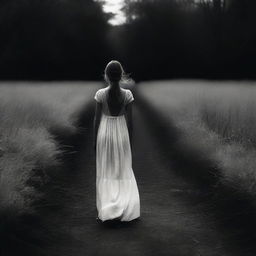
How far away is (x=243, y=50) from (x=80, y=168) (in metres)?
10.0

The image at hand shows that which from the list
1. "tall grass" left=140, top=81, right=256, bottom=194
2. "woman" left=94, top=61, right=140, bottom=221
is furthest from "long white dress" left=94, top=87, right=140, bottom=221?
"tall grass" left=140, top=81, right=256, bottom=194

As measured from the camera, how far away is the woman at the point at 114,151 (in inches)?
227

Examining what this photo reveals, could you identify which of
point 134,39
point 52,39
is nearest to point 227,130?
point 52,39

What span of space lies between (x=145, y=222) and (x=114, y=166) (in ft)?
2.68

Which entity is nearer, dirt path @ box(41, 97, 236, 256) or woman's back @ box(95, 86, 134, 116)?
dirt path @ box(41, 97, 236, 256)

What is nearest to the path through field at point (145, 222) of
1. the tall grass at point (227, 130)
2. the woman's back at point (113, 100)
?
the tall grass at point (227, 130)

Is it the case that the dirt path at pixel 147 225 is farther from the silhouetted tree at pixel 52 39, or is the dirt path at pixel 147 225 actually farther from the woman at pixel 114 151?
the silhouetted tree at pixel 52 39

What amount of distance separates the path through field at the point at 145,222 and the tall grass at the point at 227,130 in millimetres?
528

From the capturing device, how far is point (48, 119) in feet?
38.4

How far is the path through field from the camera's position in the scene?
4.86 meters

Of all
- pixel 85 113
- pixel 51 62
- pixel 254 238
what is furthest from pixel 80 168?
pixel 51 62

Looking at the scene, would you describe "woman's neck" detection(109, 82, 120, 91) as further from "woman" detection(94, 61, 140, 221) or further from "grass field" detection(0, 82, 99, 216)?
"grass field" detection(0, 82, 99, 216)

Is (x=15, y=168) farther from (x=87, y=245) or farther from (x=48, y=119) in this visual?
(x=48, y=119)

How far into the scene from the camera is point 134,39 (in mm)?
48531
